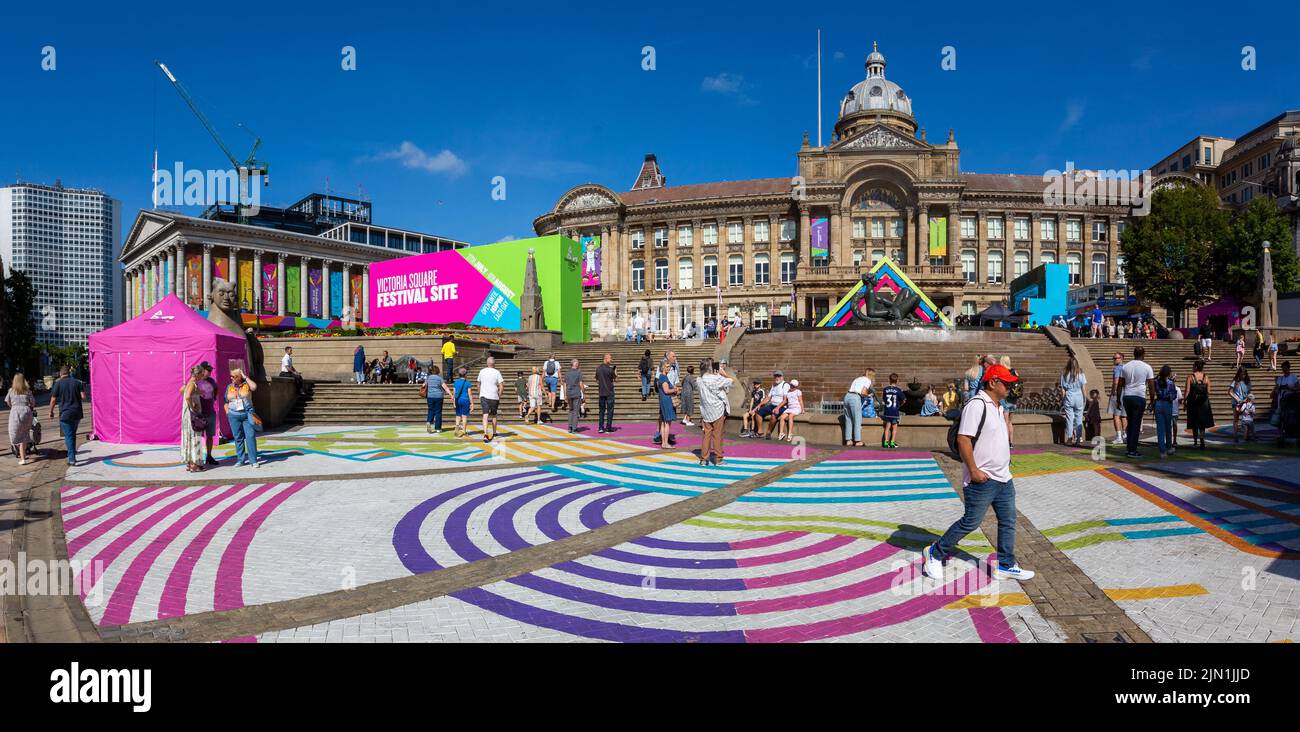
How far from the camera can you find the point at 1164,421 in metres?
11.9

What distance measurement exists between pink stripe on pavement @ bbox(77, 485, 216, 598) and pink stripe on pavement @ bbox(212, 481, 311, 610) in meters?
0.97

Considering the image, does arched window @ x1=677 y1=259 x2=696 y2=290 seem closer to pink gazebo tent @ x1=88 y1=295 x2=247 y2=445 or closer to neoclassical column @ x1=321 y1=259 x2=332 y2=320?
neoclassical column @ x1=321 y1=259 x2=332 y2=320

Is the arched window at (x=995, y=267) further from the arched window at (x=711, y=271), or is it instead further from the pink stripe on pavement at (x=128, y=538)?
the pink stripe on pavement at (x=128, y=538)

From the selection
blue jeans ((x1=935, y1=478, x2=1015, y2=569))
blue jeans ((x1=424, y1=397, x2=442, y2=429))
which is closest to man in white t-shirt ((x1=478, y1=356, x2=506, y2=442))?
blue jeans ((x1=424, y1=397, x2=442, y2=429))

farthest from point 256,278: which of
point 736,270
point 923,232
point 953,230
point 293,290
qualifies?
point 953,230

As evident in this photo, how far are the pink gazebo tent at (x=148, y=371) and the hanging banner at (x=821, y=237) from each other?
54.9 metres

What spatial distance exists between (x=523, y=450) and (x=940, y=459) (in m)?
8.30

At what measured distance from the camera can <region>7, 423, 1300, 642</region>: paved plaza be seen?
4805mm

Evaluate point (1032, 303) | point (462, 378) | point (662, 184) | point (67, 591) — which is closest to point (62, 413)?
point (462, 378)

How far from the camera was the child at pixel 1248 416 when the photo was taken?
45.7 feet

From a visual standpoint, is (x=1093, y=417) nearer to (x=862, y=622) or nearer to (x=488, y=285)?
(x=862, y=622)

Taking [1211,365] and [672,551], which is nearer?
[672,551]

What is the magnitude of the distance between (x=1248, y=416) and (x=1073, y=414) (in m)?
4.41
